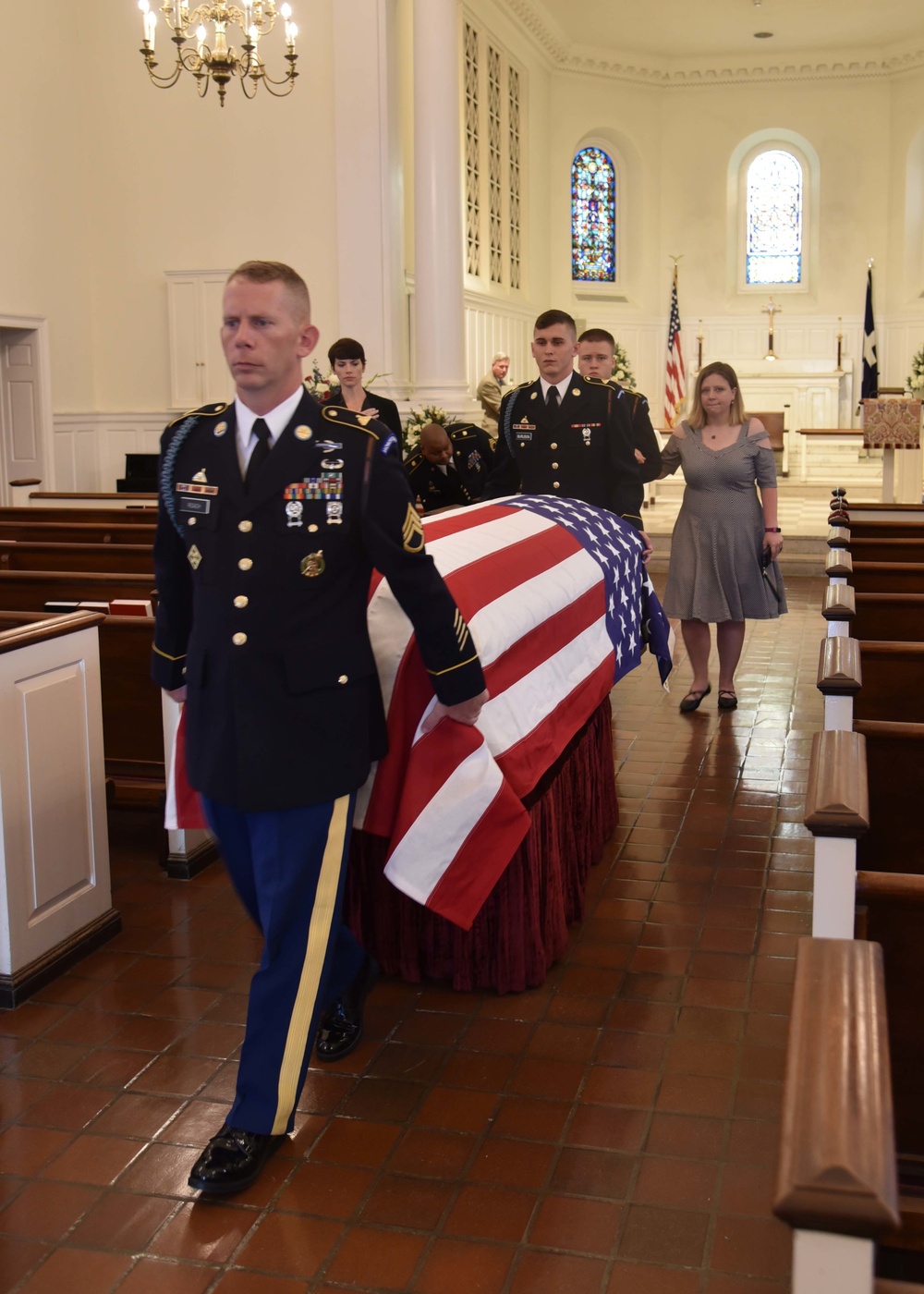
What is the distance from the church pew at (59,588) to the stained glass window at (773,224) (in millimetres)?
16004

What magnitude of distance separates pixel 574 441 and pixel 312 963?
2718 millimetres

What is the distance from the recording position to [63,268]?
10.8m

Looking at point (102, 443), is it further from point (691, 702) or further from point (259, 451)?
point (259, 451)

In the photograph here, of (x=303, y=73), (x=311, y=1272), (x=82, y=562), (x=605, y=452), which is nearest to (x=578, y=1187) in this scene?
(x=311, y=1272)

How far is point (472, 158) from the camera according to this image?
13531 mm

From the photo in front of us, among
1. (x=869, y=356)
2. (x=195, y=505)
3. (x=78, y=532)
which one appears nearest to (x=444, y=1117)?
(x=195, y=505)

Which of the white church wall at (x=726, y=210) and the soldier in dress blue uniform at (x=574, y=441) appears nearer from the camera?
the soldier in dress blue uniform at (x=574, y=441)

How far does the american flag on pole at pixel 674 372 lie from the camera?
15.6m

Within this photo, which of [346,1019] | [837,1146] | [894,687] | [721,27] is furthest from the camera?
[721,27]

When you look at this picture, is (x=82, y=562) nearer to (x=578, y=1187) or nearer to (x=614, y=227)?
(x=578, y=1187)

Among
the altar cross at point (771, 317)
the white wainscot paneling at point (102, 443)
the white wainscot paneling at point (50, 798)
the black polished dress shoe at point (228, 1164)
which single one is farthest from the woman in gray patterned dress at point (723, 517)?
the altar cross at point (771, 317)

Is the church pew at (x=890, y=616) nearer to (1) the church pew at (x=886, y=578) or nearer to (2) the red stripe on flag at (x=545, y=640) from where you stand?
(1) the church pew at (x=886, y=578)

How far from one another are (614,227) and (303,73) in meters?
8.53

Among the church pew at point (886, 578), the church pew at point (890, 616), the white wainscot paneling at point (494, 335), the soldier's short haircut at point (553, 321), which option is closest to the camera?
the church pew at point (890, 616)
